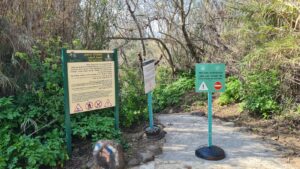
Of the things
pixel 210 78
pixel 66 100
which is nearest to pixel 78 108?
pixel 66 100

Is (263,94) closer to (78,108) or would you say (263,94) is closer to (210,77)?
(210,77)

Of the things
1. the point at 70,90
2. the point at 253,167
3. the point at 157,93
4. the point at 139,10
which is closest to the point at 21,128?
the point at 70,90

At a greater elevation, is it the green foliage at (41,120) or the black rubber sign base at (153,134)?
the green foliage at (41,120)

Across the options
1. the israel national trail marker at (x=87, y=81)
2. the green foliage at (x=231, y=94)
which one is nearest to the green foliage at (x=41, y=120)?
the israel national trail marker at (x=87, y=81)

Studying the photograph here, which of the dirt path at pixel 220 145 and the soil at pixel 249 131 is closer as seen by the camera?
the dirt path at pixel 220 145

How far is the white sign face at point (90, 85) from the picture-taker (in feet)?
13.2

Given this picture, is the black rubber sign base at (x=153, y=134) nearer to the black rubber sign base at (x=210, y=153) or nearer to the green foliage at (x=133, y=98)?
the green foliage at (x=133, y=98)

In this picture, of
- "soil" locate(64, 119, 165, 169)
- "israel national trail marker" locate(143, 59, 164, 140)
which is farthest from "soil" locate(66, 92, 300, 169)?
"israel national trail marker" locate(143, 59, 164, 140)

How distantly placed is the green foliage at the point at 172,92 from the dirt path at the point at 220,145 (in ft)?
13.1

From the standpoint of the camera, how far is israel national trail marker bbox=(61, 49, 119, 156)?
3.99 metres

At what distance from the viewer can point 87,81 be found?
4.16 metres

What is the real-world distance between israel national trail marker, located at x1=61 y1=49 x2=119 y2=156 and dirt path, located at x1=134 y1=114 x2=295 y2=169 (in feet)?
4.09

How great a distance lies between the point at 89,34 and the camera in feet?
19.5

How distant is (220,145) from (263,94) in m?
2.50
